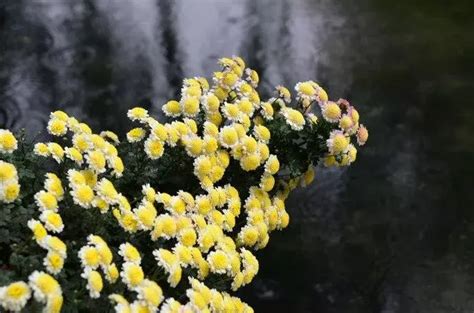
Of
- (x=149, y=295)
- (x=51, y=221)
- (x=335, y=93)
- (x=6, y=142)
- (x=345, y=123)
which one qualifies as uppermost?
(x=335, y=93)

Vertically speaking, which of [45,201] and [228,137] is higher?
[228,137]

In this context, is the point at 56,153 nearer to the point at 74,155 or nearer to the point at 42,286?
the point at 74,155

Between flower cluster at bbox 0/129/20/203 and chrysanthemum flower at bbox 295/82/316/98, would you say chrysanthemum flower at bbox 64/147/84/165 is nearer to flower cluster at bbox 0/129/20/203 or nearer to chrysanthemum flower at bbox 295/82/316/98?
flower cluster at bbox 0/129/20/203

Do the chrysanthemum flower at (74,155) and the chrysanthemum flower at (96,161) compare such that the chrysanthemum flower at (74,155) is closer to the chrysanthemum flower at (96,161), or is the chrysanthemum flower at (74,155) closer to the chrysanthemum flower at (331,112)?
the chrysanthemum flower at (96,161)

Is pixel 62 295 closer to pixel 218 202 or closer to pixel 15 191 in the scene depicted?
pixel 15 191

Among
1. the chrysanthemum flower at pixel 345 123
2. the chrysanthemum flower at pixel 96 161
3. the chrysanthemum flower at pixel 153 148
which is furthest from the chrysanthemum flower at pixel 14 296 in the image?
the chrysanthemum flower at pixel 345 123

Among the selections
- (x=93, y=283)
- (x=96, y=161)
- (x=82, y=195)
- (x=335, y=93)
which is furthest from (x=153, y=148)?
(x=335, y=93)

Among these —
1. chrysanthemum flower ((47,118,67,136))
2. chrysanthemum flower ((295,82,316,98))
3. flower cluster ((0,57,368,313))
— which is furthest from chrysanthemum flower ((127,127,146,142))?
chrysanthemum flower ((295,82,316,98))
